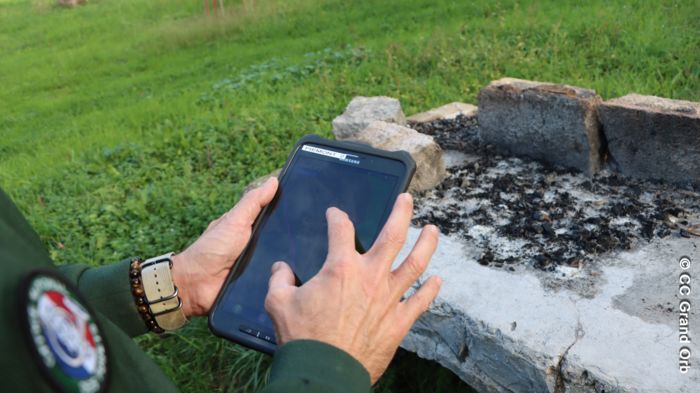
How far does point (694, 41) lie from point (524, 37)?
4.94 ft

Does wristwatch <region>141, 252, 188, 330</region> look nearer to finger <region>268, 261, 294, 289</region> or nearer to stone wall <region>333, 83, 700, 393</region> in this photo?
finger <region>268, 261, 294, 289</region>

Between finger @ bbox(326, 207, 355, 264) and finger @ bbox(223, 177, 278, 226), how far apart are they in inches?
16.9

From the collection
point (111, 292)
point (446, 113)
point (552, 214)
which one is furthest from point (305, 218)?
point (446, 113)

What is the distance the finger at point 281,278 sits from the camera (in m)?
1.23

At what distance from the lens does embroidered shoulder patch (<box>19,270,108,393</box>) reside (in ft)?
2.91

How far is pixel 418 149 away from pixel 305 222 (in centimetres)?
154

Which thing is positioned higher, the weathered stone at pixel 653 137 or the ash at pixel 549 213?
the weathered stone at pixel 653 137

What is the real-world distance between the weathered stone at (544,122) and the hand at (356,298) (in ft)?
6.55

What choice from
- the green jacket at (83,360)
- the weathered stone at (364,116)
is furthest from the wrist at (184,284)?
the weathered stone at (364,116)

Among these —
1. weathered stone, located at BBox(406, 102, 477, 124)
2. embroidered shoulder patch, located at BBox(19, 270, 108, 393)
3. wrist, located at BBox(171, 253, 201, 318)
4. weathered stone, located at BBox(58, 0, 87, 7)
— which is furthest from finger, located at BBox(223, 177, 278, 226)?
weathered stone, located at BBox(58, 0, 87, 7)

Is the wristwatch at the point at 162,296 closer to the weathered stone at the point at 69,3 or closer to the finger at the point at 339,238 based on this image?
the finger at the point at 339,238

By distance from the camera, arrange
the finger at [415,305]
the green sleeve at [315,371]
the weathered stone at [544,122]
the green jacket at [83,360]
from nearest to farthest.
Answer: the green jacket at [83,360]
the green sleeve at [315,371]
the finger at [415,305]
the weathered stone at [544,122]

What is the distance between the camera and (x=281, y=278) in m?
1.25

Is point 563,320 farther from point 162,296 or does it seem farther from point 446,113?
point 446,113
